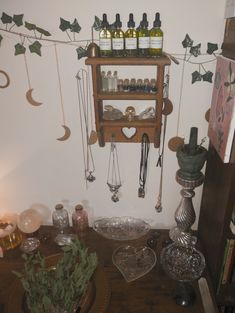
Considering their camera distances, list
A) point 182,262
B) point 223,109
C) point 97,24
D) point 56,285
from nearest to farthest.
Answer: point 56,285 → point 223,109 → point 97,24 → point 182,262

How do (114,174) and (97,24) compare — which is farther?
(114,174)

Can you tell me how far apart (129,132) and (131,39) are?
50 centimetres

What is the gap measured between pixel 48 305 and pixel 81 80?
3.44ft

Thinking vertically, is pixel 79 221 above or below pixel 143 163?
below

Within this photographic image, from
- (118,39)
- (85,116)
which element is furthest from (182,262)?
(118,39)

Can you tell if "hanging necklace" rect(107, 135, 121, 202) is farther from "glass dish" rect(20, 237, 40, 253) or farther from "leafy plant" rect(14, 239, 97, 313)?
"leafy plant" rect(14, 239, 97, 313)

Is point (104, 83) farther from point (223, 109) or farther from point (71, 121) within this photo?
point (223, 109)

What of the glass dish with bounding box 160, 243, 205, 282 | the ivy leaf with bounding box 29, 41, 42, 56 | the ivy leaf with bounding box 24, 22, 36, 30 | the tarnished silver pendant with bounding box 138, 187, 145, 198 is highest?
the ivy leaf with bounding box 24, 22, 36, 30

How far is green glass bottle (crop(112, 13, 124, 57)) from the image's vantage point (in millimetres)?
1272

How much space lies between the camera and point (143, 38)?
126cm

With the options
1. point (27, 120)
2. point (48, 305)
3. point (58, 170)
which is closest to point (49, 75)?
point (27, 120)


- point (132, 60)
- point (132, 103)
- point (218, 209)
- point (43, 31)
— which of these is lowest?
point (218, 209)

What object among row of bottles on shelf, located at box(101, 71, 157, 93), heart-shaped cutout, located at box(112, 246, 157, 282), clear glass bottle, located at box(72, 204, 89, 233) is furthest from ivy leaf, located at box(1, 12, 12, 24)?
heart-shaped cutout, located at box(112, 246, 157, 282)

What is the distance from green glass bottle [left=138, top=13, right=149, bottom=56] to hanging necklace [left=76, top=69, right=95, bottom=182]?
1.06 ft
